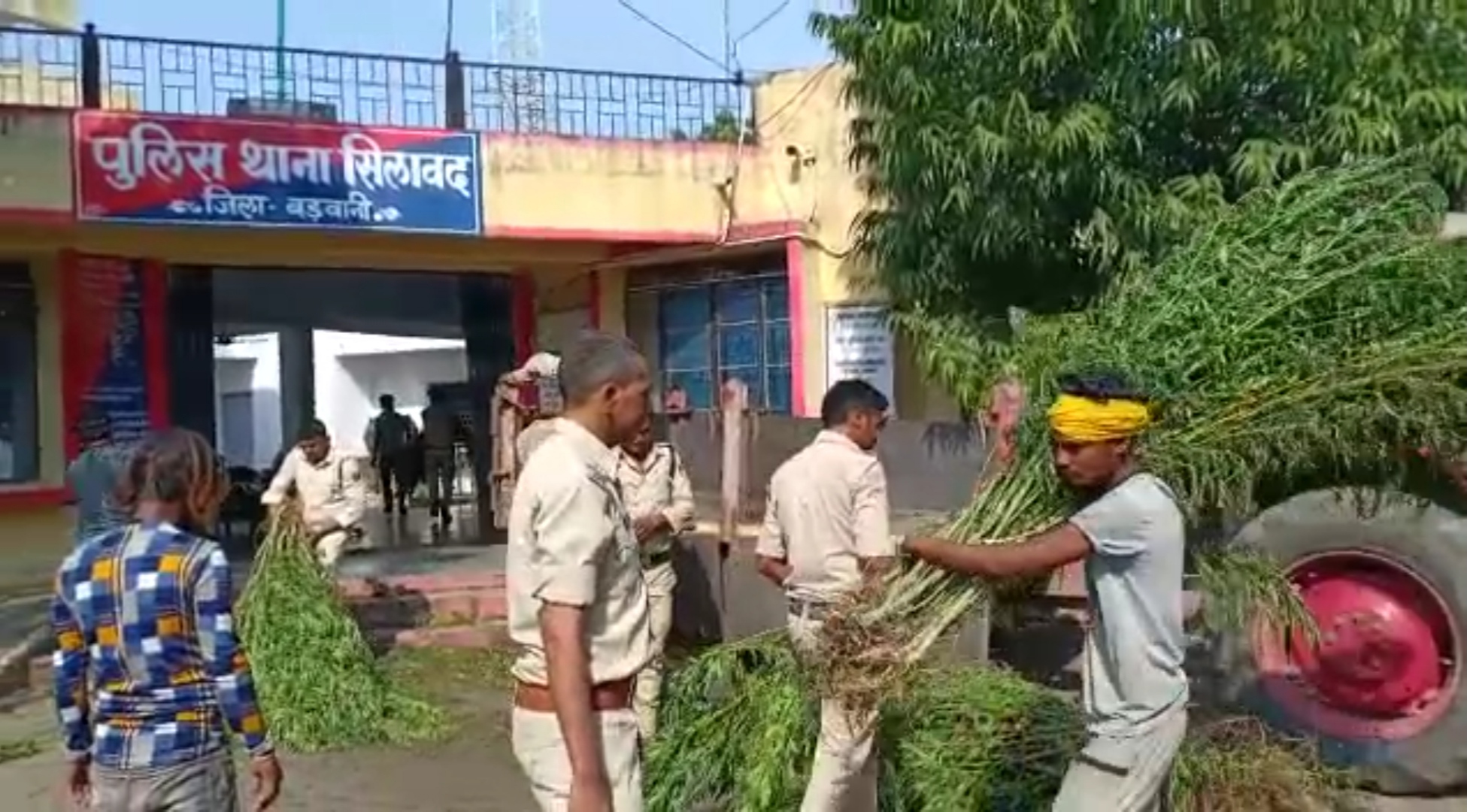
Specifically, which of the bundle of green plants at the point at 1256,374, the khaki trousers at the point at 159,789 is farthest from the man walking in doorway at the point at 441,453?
the khaki trousers at the point at 159,789

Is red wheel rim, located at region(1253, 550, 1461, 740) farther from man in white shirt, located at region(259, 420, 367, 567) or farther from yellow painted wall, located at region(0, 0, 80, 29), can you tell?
yellow painted wall, located at region(0, 0, 80, 29)

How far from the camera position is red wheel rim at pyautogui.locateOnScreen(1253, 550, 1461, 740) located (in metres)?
7.03

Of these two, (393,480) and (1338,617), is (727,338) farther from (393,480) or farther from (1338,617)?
(1338,617)

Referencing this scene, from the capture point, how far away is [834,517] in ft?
21.1

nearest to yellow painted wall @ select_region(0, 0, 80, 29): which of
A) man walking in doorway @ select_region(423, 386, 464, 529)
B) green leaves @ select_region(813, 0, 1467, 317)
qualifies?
green leaves @ select_region(813, 0, 1467, 317)

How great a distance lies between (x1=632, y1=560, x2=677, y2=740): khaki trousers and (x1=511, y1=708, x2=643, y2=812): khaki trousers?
0.65 feet

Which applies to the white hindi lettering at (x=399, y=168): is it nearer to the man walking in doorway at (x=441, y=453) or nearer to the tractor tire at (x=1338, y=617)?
the man walking in doorway at (x=441, y=453)

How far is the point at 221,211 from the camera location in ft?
43.7

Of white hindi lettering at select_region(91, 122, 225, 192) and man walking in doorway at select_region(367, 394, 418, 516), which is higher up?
white hindi lettering at select_region(91, 122, 225, 192)

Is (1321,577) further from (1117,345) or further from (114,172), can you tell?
(114,172)

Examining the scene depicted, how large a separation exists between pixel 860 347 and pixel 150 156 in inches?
198

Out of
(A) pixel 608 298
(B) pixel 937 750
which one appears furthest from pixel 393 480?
(B) pixel 937 750

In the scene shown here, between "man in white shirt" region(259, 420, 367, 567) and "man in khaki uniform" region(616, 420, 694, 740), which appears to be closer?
"man in khaki uniform" region(616, 420, 694, 740)

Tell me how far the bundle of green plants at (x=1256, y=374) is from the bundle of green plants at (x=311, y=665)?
170 inches
